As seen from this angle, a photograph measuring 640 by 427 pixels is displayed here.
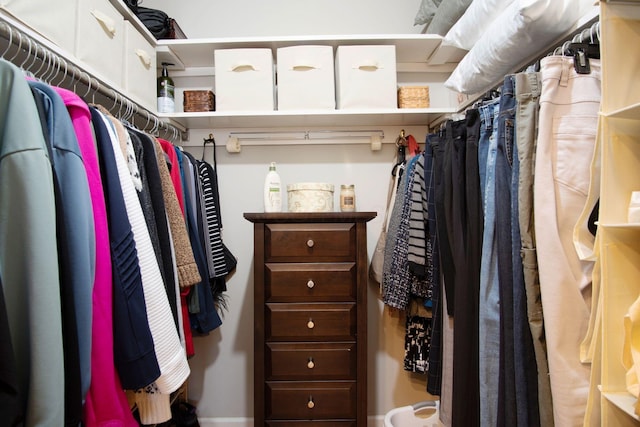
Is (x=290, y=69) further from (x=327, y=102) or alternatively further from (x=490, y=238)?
(x=490, y=238)

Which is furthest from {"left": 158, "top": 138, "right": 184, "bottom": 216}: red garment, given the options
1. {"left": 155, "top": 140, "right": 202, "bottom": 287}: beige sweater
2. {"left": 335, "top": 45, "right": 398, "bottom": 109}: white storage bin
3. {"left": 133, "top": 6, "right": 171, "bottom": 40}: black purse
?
{"left": 335, "top": 45, "right": 398, "bottom": 109}: white storage bin

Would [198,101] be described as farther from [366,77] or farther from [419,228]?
[419,228]

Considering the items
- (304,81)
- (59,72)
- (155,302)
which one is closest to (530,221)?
(155,302)

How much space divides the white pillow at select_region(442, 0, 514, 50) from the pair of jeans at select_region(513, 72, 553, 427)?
44cm

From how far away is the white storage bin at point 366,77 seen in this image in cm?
162

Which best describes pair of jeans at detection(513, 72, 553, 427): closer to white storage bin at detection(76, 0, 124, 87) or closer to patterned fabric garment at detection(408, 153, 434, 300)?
patterned fabric garment at detection(408, 153, 434, 300)

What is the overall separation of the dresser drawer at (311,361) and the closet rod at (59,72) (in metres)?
1.11

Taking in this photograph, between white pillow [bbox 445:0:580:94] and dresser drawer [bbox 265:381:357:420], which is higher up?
white pillow [bbox 445:0:580:94]

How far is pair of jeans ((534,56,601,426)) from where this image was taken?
76 cm

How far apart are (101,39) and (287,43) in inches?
30.4

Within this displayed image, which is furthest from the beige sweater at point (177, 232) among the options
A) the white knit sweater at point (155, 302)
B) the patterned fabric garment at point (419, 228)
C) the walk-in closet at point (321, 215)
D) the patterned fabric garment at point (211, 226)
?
the patterned fabric garment at point (419, 228)

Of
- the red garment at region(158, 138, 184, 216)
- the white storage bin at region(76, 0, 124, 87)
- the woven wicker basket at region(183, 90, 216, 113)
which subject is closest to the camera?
the white storage bin at region(76, 0, 124, 87)

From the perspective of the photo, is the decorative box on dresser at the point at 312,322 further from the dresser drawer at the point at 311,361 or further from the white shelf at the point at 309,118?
the white shelf at the point at 309,118

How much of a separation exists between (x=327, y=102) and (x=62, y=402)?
4.62 feet
